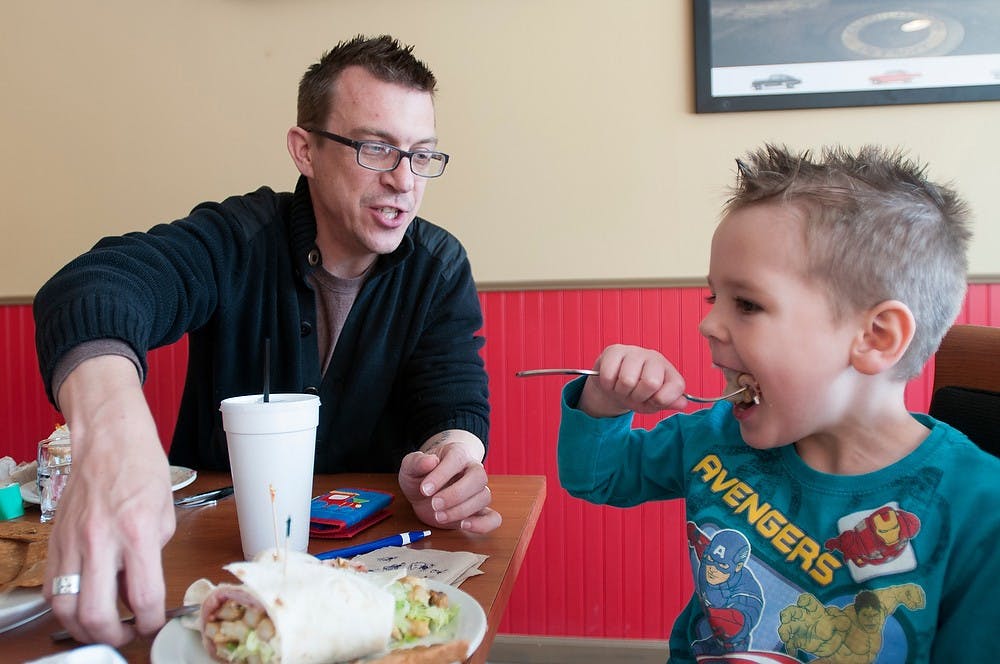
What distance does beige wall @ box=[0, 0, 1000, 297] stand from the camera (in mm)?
2127

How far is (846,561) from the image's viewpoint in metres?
0.87

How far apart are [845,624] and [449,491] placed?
50 cm

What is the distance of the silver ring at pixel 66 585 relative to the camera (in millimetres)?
624

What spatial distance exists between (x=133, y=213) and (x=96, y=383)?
5.90 ft

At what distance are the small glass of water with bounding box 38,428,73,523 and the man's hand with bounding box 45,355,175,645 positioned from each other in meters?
0.41

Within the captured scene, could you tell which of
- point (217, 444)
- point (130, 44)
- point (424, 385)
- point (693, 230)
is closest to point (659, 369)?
point (424, 385)

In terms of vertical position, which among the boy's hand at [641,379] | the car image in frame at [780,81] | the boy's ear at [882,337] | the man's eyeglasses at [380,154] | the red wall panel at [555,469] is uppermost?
the car image in frame at [780,81]

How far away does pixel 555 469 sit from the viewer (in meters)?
2.23

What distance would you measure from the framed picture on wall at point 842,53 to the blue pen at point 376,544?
161cm

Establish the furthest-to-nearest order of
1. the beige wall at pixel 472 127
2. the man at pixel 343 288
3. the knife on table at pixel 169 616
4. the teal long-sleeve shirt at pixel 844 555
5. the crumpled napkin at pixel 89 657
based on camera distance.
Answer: the beige wall at pixel 472 127, the man at pixel 343 288, the teal long-sleeve shirt at pixel 844 555, the knife on table at pixel 169 616, the crumpled napkin at pixel 89 657

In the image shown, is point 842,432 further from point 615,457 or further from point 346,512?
point 346,512

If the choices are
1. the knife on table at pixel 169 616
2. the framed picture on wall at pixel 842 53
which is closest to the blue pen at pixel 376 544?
the knife on table at pixel 169 616

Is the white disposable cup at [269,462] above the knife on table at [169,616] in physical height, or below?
above

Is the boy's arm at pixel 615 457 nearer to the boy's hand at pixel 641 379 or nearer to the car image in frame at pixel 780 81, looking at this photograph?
the boy's hand at pixel 641 379
